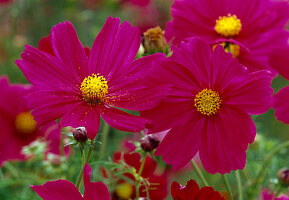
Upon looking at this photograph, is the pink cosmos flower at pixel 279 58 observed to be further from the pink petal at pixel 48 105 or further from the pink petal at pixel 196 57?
the pink petal at pixel 48 105

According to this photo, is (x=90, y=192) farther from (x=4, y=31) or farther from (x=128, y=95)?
(x=4, y=31)

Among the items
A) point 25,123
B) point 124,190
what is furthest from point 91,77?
point 25,123

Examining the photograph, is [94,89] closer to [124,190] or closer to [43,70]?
[43,70]

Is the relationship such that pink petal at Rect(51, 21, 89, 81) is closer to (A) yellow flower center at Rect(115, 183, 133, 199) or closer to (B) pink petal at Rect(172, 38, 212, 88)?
(B) pink petal at Rect(172, 38, 212, 88)

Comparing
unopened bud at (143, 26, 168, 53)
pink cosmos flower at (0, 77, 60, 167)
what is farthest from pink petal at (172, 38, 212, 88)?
pink cosmos flower at (0, 77, 60, 167)

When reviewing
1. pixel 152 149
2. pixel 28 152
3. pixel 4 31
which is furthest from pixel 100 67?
pixel 4 31
